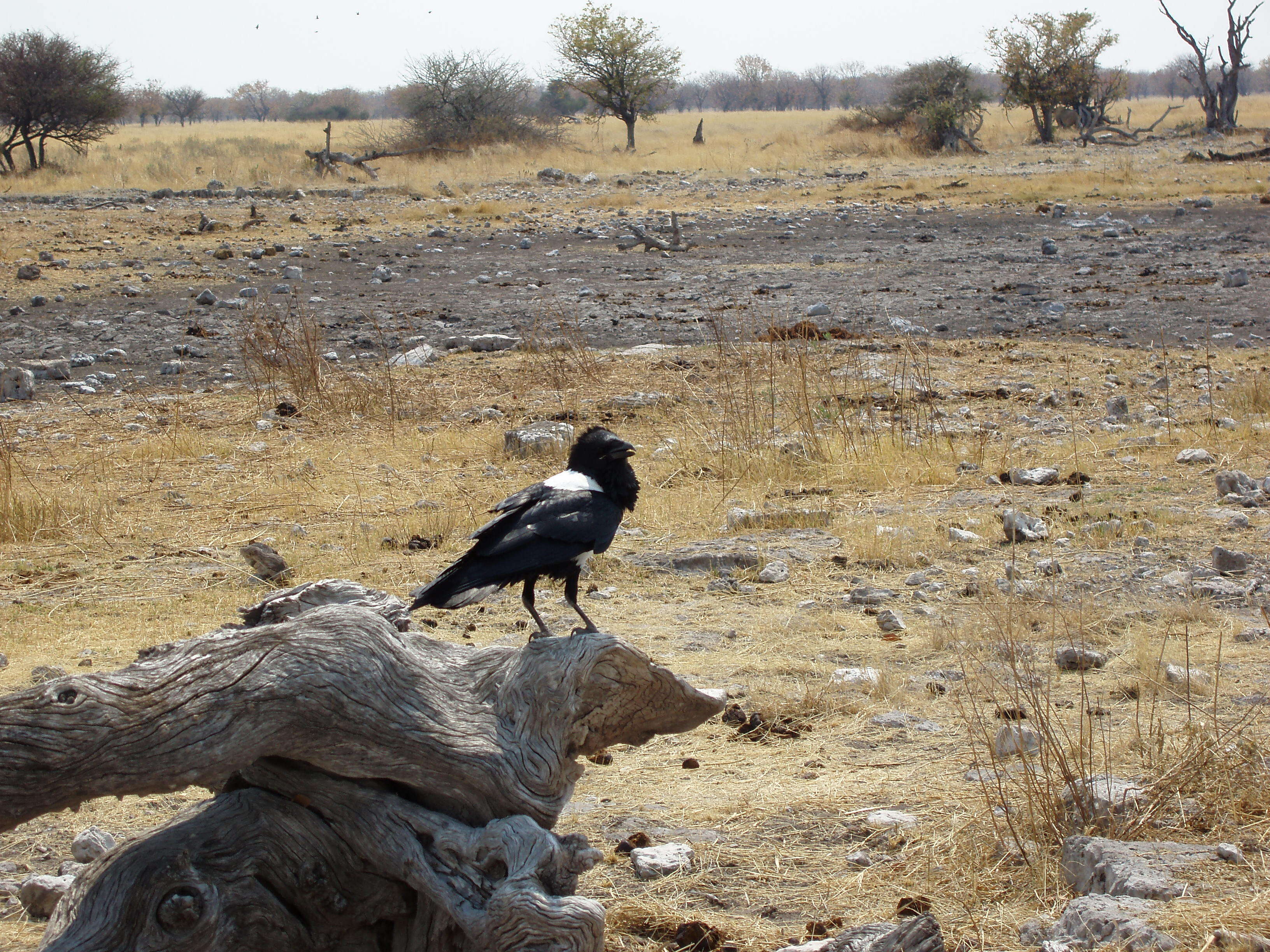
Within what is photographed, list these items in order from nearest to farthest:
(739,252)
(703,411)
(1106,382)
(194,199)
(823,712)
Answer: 1. (823,712)
2. (703,411)
3. (1106,382)
4. (739,252)
5. (194,199)

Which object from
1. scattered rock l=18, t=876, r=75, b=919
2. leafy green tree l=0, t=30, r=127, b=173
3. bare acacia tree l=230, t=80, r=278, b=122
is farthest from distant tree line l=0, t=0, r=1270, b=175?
bare acacia tree l=230, t=80, r=278, b=122

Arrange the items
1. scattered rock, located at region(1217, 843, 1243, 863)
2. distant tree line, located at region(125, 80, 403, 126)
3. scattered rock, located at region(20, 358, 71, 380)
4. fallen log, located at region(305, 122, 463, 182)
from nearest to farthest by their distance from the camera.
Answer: scattered rock, located at region(1217, 843, 1243, 863), scattered rock, located at region(20, 358, 71, 380), fallen log, located at region(305, 122, 463, 182), distant tree line, located at region(125, 80, 403, 126)

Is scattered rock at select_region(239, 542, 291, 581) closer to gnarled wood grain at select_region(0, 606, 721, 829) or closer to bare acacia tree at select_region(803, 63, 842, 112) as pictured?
gnarled wood grain at select_region(0, 606, 721, 829)

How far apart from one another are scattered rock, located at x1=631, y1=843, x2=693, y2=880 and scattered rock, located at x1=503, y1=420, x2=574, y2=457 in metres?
4.59

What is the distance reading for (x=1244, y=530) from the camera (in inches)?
233

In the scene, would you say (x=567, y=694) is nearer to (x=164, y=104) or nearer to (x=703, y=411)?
(x=703, y=411)

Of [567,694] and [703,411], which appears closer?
[567,694]

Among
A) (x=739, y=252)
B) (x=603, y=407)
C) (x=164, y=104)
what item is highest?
(x=164, y=104)

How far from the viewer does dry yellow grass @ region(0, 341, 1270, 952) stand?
3117mm

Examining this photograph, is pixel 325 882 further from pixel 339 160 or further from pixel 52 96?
pixel 52 96

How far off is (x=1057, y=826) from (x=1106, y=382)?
6920mm

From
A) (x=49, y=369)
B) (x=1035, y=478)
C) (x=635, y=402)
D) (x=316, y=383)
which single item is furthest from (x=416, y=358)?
(x=1035, y=478)

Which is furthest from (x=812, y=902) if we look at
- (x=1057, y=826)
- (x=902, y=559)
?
(x=902, y=559)

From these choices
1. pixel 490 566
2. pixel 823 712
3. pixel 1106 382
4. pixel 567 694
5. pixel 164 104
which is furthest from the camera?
pixel 164 104
